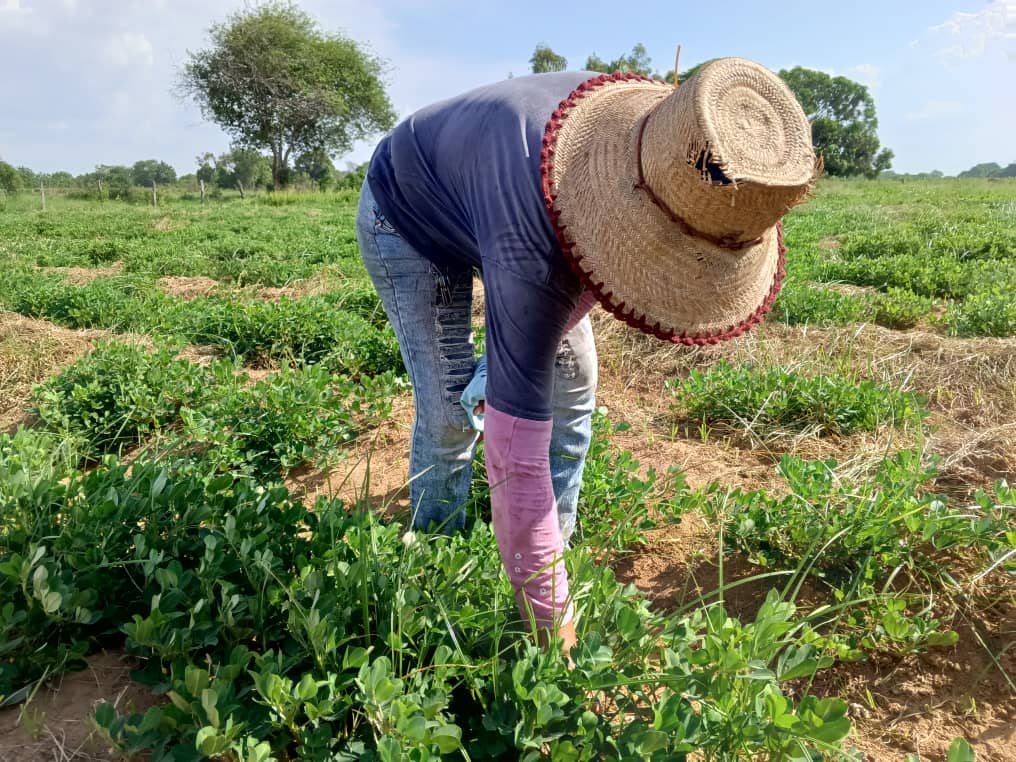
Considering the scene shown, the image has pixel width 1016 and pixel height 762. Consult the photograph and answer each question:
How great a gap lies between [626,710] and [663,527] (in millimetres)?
1253

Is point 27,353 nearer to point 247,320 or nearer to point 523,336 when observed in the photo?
point 247,320

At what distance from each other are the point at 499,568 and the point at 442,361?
65 centimetres

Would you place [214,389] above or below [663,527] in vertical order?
above

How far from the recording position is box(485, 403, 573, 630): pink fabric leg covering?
56.6 inches

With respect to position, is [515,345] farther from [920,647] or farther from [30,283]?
[30,283]

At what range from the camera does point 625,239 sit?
1331mm

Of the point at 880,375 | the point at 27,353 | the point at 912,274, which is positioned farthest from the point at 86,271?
the point at 912,274

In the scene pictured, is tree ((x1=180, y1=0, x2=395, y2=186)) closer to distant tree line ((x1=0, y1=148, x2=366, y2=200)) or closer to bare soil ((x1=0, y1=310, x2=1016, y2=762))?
distant tree line ((x1=0, y1=148, x2=366, y2=200))

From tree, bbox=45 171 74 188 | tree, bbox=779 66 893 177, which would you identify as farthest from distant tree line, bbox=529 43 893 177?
tree, bbox=45 171 74 188

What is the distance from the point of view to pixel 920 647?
193 cm

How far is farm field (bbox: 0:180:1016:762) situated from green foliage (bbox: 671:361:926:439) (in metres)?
0.01

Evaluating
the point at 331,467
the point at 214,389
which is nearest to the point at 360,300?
the point at 214,389

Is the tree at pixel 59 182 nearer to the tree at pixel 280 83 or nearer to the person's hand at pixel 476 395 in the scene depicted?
the tree at pixel 280 83

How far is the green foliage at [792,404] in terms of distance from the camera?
127 inches
